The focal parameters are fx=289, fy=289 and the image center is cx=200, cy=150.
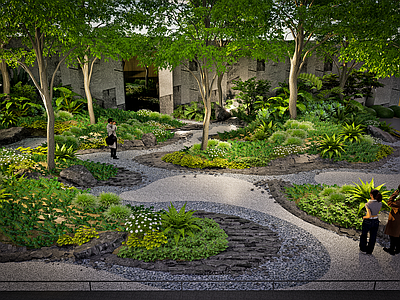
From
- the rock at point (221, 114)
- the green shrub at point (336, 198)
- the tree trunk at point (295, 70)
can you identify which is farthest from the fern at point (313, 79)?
the green shrub at point (336, 198)

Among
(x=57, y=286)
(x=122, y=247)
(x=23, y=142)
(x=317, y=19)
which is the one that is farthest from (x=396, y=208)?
(x=23, y=142)

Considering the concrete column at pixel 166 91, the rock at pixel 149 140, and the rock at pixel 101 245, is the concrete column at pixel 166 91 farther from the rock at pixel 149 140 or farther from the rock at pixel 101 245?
the rock at pixel 101 245

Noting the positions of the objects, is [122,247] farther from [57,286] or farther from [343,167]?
[343,167]

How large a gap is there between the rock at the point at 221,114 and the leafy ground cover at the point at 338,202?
11.1 meters

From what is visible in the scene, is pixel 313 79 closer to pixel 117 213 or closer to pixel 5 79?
pixel 117 213

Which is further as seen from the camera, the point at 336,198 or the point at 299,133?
the point at 299,133

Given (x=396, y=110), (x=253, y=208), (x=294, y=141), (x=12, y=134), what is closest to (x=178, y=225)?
(x=253, y=208)

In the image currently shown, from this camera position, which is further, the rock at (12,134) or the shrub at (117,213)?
the rock at (12,134)

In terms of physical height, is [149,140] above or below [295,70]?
below

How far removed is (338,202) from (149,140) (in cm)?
798

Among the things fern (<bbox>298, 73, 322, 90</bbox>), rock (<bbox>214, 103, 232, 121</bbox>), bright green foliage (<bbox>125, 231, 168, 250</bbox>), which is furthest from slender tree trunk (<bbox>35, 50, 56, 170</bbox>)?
fern (<bbox>298, 73, 322, 90</bbox>)

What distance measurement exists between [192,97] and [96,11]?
11.9 metres

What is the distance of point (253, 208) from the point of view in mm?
6602

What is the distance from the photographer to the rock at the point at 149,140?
12.2 meters
